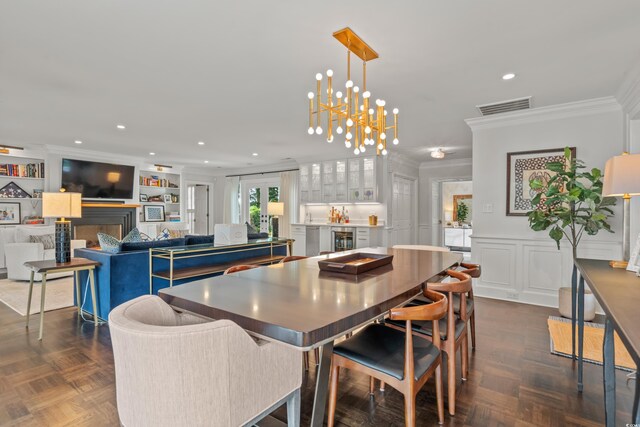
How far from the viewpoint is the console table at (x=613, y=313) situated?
39.3 inches

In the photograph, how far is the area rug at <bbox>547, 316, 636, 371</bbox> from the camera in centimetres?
258

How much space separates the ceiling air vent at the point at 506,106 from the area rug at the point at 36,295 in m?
5.67

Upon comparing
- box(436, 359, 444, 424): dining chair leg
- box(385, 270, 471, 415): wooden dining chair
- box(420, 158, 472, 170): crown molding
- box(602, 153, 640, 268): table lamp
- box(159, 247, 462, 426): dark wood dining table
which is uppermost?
box(420, 158, 472, 170): crown molding

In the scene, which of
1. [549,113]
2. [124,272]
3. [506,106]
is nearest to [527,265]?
[549,113]

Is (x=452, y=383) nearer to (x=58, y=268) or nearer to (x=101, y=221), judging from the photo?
(x=58, y=268)

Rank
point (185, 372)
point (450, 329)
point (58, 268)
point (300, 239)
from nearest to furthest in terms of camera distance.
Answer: point (185, 372), point (450, 329), point (58, 268), point (300, 239)

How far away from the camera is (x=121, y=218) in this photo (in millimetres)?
7500

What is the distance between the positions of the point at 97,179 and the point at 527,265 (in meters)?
8.17

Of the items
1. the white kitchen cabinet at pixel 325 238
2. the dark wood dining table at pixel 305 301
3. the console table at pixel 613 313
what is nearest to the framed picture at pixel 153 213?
the white kitchen cabinet at pixel 325 238

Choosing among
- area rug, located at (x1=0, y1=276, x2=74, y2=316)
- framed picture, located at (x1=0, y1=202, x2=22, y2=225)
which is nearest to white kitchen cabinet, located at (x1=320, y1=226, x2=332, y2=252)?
area rug, located at (x1=0, y1=276, x2=74, y2=316)

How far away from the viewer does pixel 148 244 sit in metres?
3.82

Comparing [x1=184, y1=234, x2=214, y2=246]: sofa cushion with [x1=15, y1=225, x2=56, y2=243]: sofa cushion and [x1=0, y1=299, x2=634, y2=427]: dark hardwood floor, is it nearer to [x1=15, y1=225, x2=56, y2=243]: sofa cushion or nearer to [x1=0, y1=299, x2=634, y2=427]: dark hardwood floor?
[x1=0, y1=299, x2=634, y2=427]: dark hardwood floor

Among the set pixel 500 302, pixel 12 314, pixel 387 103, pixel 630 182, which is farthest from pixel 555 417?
pixel 12 314

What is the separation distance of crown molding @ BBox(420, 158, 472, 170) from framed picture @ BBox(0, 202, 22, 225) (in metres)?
8.71
